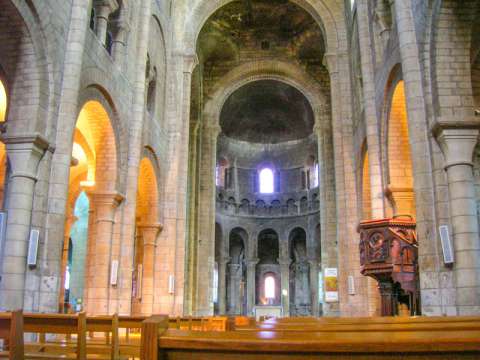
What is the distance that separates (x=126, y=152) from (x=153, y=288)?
19.2ft

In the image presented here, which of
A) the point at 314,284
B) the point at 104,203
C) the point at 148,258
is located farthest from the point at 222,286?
the point at 104,203

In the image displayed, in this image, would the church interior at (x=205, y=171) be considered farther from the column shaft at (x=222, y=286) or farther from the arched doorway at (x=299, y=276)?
the arched doorway at (x=299, y=276)

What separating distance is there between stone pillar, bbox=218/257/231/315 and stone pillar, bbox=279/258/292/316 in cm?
A: 381

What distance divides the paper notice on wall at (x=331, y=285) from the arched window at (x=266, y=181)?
1573 cm

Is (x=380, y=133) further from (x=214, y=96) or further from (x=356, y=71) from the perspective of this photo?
(x=214, y=96)

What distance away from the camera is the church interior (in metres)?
4.16

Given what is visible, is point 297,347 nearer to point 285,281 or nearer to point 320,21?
point 320,21

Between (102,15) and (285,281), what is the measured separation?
25.3m

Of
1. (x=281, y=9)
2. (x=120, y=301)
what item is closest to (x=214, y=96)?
(x=281, y=9)

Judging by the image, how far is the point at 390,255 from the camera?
1157cm

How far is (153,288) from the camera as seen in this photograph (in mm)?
18188

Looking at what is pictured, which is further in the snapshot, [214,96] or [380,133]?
[214,96]

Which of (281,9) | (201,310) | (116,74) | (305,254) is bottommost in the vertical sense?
(201,310)

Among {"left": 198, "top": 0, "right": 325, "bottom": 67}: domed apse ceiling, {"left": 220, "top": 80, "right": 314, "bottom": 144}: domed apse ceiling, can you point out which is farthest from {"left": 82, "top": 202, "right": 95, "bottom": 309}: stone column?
{"left": 220, "top": 80, "right": 314, "bottom": 144}: domed apse ceiling
